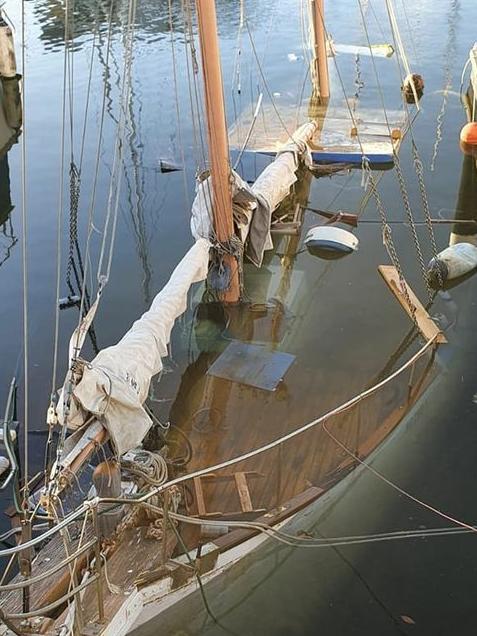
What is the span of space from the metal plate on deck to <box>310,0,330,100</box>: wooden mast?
47.4ft

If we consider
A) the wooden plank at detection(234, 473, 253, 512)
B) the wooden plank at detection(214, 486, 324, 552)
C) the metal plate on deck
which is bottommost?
the wooden plank at detection(214, 486, 324, 552)

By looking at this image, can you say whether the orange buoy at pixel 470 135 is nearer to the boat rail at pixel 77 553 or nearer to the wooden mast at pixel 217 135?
the wooden mast at pixel 217 135

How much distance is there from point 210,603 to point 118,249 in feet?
39.6

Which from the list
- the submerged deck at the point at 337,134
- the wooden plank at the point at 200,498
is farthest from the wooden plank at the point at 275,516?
the submerged deck at the point at 337,134

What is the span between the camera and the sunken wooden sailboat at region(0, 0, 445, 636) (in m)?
8.30

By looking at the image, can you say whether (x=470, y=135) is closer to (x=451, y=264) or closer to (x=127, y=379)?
(x=451, y=264)

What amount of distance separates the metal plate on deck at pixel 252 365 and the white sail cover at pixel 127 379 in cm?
191

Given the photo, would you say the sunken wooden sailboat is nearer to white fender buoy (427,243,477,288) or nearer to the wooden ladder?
the wooden ladder

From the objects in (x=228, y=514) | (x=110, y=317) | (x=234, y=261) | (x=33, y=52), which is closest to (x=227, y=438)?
(x=228, y=514)

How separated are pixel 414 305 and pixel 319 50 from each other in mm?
14724

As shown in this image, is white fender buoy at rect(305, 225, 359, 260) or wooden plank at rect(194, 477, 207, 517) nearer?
wooden plank at rect(194, 477, 207, 517)

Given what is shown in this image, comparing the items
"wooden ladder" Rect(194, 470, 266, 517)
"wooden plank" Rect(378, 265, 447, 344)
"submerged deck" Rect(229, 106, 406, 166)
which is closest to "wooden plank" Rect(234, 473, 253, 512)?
"wooden ladder" Rect(194, 470, 266, 517)

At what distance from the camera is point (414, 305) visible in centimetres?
1505

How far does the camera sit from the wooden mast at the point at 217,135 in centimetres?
1254
